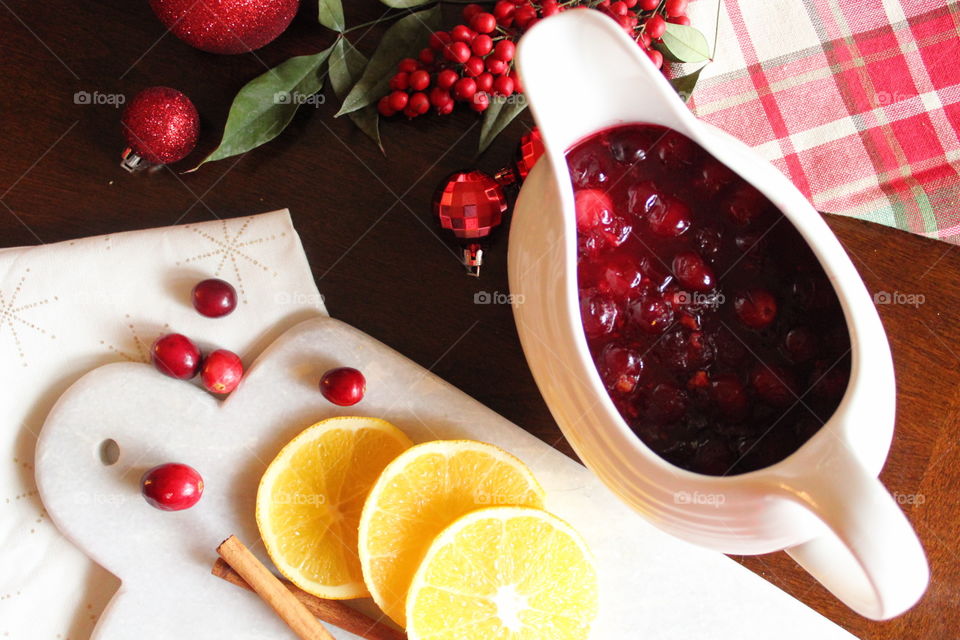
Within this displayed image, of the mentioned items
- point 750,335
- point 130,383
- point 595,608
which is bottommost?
point 595,608

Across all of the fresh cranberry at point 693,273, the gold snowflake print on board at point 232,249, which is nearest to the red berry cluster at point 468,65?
the gold snowflake print on board at point 232,249

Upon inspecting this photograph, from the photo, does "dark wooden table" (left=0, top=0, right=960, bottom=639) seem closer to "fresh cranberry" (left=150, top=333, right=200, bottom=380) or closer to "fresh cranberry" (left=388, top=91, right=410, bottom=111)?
"fresh cranberry" (left=388, top=91, right=410, bottom=111)

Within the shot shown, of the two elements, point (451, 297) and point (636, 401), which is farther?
point (451, 297)

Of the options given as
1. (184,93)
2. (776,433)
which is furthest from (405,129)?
(776,433)

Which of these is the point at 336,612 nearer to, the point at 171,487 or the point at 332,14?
the point at 171,487

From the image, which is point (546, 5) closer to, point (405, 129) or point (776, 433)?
point (405, 129)

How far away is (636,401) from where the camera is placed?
68cm

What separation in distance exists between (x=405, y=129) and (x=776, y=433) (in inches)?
20.2

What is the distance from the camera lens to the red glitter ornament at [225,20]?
817mm

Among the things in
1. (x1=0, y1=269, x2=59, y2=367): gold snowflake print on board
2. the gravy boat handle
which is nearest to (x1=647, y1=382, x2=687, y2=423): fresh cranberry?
the gravy boat handle

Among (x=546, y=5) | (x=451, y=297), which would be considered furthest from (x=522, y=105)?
(x=451, y=297)

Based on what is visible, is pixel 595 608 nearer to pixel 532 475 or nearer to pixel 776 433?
pixel 532 475

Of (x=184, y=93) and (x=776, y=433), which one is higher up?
(x=184, y=93)

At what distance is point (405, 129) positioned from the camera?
0.92 meters
